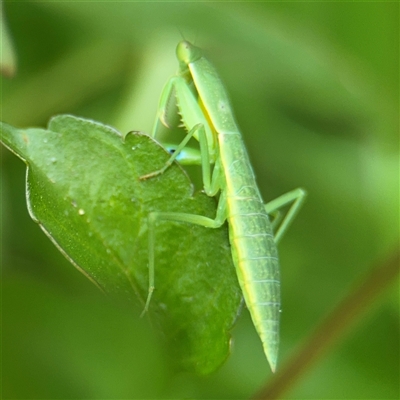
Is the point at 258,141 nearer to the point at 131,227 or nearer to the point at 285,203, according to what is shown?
the point at 285,203

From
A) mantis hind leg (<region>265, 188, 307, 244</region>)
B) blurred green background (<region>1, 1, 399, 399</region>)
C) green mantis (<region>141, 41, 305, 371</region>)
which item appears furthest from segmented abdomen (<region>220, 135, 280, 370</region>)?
blurred green background (<region>1, 1, 399, 399</region>)

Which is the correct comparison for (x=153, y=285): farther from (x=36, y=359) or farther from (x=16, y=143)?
(x=36, y=359)

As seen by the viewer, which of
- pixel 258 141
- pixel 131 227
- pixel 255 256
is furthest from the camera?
pixel 258 141

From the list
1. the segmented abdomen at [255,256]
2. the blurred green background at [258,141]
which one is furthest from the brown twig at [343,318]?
the blurred green background at [258,141]

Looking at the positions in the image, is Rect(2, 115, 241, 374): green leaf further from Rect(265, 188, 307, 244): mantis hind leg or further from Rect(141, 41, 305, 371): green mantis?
Rect(265, 188, 307, 244): mantis hind leg

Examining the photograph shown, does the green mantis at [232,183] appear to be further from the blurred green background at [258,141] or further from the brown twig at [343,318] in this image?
the blurred green background at [258,141]

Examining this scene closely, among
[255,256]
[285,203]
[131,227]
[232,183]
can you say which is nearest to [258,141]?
[285,203]
